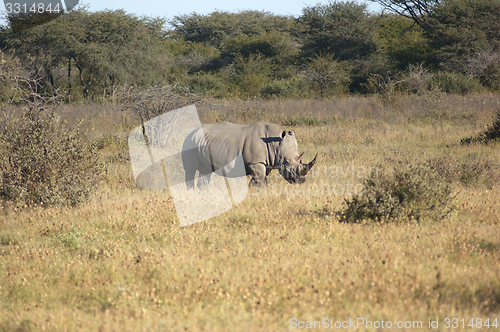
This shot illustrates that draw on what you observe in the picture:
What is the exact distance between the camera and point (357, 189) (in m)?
8.15

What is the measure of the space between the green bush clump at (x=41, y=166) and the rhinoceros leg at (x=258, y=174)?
3.01m

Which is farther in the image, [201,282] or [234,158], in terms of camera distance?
[234,158]

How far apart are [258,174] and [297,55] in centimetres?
3080

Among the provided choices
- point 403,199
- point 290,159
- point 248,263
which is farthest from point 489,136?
point 248,263

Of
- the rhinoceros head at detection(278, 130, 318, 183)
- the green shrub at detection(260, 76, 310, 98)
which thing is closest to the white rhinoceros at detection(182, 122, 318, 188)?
the rhinoceros head at detection(278, 130, 318, 183)

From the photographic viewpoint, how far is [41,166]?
7203 mm

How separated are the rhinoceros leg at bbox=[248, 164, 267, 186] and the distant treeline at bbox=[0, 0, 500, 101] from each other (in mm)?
13565

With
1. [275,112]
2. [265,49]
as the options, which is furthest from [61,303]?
[265,49]

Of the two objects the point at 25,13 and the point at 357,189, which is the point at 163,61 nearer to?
the point at 25,13

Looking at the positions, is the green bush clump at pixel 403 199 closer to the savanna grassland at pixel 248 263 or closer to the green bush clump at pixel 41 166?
the savanna grassland at pixel 248 263

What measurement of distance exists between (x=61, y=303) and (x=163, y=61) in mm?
29616

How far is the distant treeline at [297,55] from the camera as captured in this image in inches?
1018

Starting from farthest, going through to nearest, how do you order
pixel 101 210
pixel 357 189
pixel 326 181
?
pixel 326 181 → pixel 357 189 → pixel 101 210

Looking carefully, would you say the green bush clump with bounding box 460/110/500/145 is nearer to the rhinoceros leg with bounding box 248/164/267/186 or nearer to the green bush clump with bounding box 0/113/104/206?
the rhinoceros leg with bounding box 248/164/267/186
